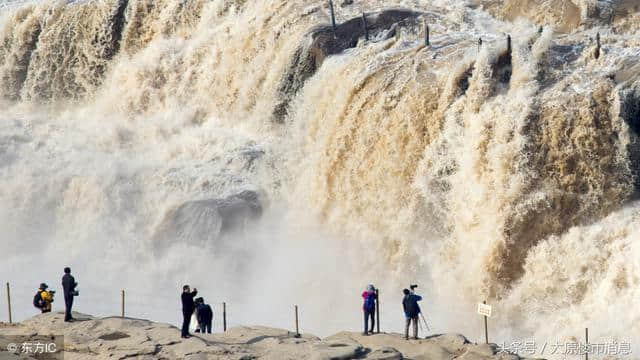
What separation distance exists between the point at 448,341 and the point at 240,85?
1597 cm

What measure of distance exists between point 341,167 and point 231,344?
10757 millimetres

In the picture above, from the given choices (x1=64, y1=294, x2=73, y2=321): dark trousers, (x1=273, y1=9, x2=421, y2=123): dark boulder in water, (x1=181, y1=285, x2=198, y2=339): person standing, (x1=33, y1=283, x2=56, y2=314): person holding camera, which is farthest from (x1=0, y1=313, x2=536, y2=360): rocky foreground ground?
(x1=273, y1=9, x2=421, y2=123): dark boulder in water

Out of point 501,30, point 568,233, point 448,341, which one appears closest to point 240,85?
point 501,30

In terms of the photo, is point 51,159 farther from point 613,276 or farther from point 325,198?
point 613,276

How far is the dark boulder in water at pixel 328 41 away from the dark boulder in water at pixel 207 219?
10.0ft

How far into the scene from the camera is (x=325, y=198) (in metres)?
31.7

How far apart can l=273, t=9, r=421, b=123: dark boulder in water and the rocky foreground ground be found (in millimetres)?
12516

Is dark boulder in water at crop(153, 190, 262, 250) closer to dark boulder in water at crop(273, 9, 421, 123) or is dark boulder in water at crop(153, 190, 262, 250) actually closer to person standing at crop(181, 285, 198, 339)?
dark boulder in water at crop(273, 9, 421, 123)

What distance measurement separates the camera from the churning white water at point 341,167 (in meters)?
26.6

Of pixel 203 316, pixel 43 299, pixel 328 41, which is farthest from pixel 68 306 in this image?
pixel 328 41

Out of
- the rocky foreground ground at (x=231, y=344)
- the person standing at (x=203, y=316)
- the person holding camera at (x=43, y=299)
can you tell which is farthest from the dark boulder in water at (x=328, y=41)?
the rocky foreground ground at (x=231, y=344)

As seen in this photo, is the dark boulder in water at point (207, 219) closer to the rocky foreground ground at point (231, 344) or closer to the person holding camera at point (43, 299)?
the person holding camera at point (43, 299)

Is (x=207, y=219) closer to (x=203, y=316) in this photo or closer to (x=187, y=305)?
(x=203, y=316)

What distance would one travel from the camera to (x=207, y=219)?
3241cm
